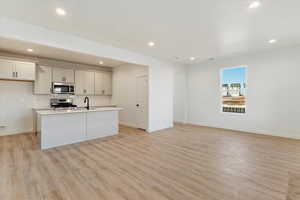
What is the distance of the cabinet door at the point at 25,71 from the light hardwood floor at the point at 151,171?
2076mm

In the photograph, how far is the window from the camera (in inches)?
225

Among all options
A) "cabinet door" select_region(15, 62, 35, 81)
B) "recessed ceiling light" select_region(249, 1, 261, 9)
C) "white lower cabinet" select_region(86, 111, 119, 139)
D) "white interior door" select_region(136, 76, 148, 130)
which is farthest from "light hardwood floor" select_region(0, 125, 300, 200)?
"recessed ceiling light" select_region(249, 1, 261, 9)

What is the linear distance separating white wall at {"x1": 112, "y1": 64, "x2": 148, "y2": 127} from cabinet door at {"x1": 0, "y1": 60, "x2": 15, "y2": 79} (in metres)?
3.63

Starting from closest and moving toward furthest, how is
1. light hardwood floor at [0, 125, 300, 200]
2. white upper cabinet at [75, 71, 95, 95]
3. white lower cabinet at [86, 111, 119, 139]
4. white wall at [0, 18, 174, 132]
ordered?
light hardwood floor at [0, 125, 300, 200] < white wall at [0, 18, 174, 132] < white lower cabinet at [86, 111, 119, 139] < white upper cabinet at [75, 71, 95, 95]

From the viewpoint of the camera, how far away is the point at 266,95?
5.11 meters

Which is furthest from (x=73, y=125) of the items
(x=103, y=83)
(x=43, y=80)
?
(x=103, y=83)

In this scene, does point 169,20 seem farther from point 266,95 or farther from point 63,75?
point 63,75

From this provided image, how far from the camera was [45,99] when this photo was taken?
18.6ft

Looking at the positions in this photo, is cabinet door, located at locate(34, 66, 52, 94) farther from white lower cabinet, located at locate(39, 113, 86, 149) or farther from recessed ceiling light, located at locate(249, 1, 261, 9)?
recessed ceiling light, located at locate(249, 1, 261, 9)

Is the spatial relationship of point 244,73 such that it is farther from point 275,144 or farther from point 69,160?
point 69,160

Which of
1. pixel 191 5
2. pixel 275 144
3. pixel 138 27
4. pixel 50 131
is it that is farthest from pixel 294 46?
pixel 50 131

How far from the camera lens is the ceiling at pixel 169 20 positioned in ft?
8.21

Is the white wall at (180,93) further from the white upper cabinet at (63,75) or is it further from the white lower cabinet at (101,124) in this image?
the white upper cabinet at (63,75)

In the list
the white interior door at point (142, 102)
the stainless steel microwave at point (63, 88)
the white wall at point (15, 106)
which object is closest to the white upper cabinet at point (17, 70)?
the white wall at point (15, 106)
